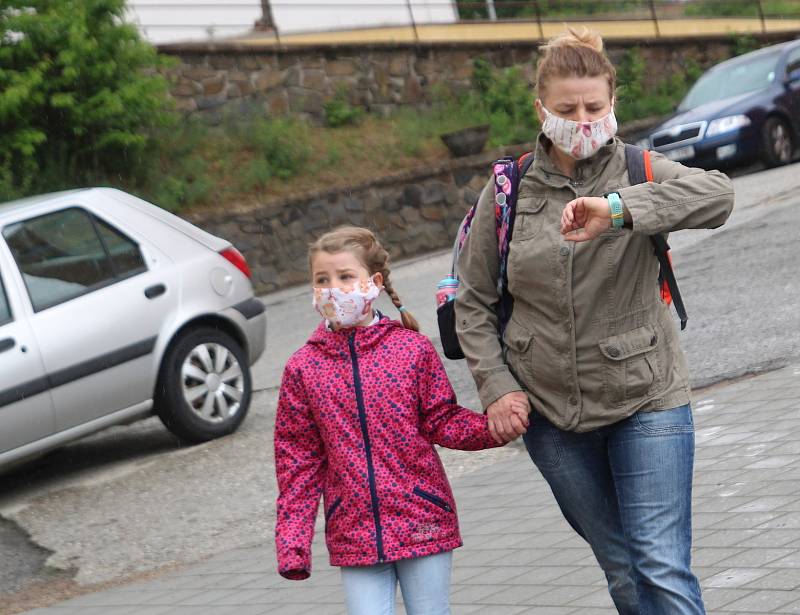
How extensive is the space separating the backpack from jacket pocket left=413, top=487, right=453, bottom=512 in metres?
0.40

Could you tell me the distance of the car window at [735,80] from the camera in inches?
772

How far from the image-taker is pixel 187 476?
26.3 feet

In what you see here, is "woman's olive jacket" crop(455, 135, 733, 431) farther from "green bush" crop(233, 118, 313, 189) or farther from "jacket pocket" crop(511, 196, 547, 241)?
"green bush" crop(233, 118, 313, 189)

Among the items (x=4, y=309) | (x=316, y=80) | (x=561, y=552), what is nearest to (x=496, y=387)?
(x=561, y=552)

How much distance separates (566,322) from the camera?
3477 millimetres

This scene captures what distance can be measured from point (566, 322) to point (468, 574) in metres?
2.24

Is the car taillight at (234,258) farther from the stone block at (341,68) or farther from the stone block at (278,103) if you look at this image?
the stone block at (341,68)

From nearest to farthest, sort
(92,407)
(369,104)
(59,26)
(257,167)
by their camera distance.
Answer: (92,407) → (59,26) → (257,167) → (369,104)

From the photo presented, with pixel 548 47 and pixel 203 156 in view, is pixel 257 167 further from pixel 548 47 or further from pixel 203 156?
pixel 548 47

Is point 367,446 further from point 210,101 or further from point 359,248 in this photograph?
point 210,101

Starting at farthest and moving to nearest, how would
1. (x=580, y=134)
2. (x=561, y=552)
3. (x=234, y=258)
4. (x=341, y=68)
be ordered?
(x=341, y=68)
(x=234, y=258)
(x=561, y=552)
(x=580, y=134)

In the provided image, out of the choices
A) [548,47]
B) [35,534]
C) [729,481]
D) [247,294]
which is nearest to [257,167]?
[247,294]

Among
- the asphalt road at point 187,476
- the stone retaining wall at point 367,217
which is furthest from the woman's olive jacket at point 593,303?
the stone retaining wall at point 367,217

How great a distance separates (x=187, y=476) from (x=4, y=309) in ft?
4.51
